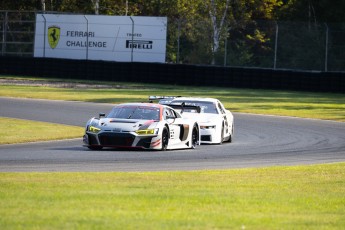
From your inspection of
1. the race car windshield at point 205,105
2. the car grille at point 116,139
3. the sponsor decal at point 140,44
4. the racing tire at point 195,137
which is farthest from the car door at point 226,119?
the sponsor decal at point 140,44

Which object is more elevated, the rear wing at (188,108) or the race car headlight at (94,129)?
the rear wing at (188,108)

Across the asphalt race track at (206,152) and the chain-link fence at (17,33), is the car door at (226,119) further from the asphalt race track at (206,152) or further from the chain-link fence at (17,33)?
the chain-link fence at (17,33)

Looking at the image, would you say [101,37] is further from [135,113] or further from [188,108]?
[135,113]

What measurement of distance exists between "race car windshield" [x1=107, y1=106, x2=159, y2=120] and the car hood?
0.40m

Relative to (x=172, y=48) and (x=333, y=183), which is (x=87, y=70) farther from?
(x=333, y=183)

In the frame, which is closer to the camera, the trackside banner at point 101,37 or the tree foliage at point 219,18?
the tree foliage at point 219,18

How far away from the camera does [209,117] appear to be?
81.1 feet

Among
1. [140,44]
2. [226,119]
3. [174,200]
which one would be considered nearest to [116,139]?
[226,119]

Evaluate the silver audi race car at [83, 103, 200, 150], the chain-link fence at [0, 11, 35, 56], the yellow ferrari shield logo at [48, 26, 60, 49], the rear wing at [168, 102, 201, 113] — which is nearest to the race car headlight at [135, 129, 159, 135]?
the silver audi race car at [83, 103, 200, 150]

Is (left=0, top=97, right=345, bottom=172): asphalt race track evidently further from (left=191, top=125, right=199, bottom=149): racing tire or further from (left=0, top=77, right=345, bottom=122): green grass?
(left=0, top=77, right=345, bottom=122): green grass

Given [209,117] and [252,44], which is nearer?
[209,117]

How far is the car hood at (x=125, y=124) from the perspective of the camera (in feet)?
68.7

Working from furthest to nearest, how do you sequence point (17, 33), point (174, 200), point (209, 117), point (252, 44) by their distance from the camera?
1. point (17, 33)
2. point (252, 44)
3. point (209, 117)
4. point (174, 200)

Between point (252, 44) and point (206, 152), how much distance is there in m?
28.0
